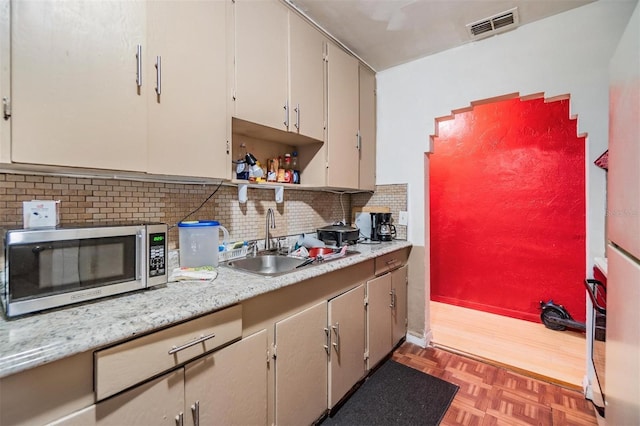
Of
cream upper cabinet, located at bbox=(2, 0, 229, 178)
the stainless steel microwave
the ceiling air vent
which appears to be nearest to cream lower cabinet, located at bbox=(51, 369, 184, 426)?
the stainless steel microwave

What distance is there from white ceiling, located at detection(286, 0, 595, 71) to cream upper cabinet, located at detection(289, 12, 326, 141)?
0.43 feet

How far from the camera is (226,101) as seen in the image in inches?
55.1

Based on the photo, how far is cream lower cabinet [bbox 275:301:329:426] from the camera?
1.28m

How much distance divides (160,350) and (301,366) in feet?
2.41

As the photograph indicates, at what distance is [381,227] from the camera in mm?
2463

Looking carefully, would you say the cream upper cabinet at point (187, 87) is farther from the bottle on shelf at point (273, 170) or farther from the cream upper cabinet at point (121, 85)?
the bottle on shelf at point (273, 170)

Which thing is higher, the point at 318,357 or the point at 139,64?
the point at 139,64

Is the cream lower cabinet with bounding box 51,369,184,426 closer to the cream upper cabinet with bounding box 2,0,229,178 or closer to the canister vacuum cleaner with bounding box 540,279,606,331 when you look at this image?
the cream upper cabinet with bounding box 2,0,229,178

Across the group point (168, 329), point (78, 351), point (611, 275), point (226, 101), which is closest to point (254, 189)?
point (226, 101)

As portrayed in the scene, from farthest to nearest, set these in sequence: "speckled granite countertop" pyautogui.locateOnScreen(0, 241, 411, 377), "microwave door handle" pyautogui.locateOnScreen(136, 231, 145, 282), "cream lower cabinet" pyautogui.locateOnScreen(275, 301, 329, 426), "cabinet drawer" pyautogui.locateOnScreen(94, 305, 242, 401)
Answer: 1. "cream lower cabinet" pyautogui.locateOnScreen(275, 301, 329, 426)
2. "microwave door handle" pyautogui.locateOnScreen(136, 231, 145, 282)
3. "cabinet drawer" pyautogui.locateOnScreen(94, 305, 242, 401)
4. "speckled granite countertop" pyautogui.locateOnScreen(0, 241, 411, 377)

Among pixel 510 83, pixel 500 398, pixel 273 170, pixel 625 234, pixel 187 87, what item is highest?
pixel 510 83

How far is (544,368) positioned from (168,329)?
2.61 meters

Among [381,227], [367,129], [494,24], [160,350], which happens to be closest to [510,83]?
[494,24]

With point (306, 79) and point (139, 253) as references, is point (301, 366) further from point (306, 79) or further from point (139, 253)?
point (306, 79)
